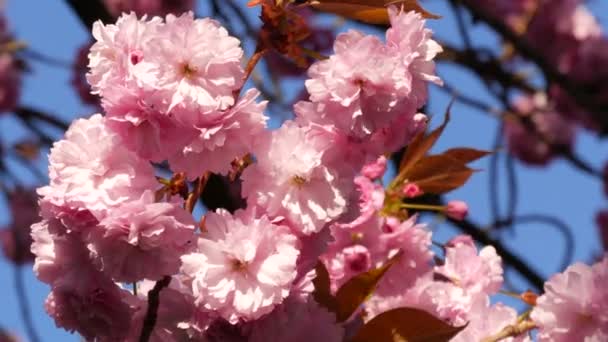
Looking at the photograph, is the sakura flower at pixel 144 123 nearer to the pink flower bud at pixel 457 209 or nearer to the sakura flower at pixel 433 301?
the sakura flower at pixel 433 301

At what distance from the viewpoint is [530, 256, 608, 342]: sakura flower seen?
1.05 meters

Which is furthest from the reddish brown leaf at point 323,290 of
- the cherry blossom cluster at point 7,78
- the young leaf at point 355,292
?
the cherry blossom cluster at point 7,78

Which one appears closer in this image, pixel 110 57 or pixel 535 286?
pixel 110 57

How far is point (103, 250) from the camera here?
0.91 meters

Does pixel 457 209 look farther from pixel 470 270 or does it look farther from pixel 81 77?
pixel 81 77

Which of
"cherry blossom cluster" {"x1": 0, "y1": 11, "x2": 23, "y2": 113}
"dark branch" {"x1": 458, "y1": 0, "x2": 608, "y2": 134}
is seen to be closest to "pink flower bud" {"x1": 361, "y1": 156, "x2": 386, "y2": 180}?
"dark branch" {"x1": 458, "y1": 0, "x2": 608, "y2": 134}

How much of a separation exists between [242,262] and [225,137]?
4.7 inches

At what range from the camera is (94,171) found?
93 centimetres

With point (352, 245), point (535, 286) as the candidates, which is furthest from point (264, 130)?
point (535, 286)

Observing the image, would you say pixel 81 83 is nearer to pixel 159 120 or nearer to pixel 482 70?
pixel 482 70

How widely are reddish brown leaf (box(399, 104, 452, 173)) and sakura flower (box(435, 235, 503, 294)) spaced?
12cm

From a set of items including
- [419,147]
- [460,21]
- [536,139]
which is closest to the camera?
[419,147]

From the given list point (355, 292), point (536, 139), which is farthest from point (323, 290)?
point (536, 139)

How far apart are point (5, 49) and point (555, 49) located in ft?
9.62
